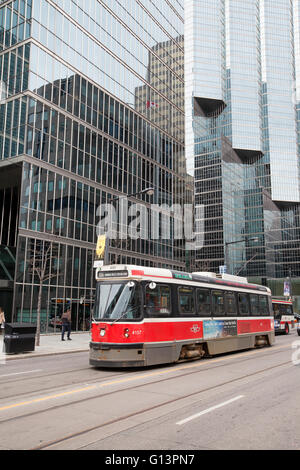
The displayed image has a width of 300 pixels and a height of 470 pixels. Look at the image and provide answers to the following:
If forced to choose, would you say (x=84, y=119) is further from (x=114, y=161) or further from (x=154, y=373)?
(x=154, y=373)

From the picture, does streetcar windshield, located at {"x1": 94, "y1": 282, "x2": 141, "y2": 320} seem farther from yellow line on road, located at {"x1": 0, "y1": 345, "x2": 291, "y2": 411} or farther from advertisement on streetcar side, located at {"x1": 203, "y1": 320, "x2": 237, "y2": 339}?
advertisement on streetcar side, located at {"x1": 203, "y1": 320, "x2": 237, "y2": 339}

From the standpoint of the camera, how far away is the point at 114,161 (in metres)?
41.2

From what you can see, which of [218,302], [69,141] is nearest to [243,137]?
[69,141]

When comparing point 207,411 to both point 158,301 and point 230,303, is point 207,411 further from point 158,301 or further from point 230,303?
point 230,303

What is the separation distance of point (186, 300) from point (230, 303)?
3.79 m

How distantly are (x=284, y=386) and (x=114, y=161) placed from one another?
3355cm

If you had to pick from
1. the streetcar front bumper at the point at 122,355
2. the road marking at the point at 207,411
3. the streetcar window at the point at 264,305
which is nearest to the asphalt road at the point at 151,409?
the road marking at the point at 207,411

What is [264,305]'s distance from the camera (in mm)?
20766

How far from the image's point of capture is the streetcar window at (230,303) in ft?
55.9

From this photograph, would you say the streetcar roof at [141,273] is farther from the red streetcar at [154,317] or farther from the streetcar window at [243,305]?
the streetcar window at [243,305]

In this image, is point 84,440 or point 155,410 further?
point 155,410

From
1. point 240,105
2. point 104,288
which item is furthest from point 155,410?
point 240,105

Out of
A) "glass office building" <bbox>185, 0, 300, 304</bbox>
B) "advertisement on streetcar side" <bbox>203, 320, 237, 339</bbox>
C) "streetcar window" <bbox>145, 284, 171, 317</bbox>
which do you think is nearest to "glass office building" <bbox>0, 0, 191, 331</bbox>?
"advertisement on streetcar side" <bbox>203, 320, 237, 339</bbox>
